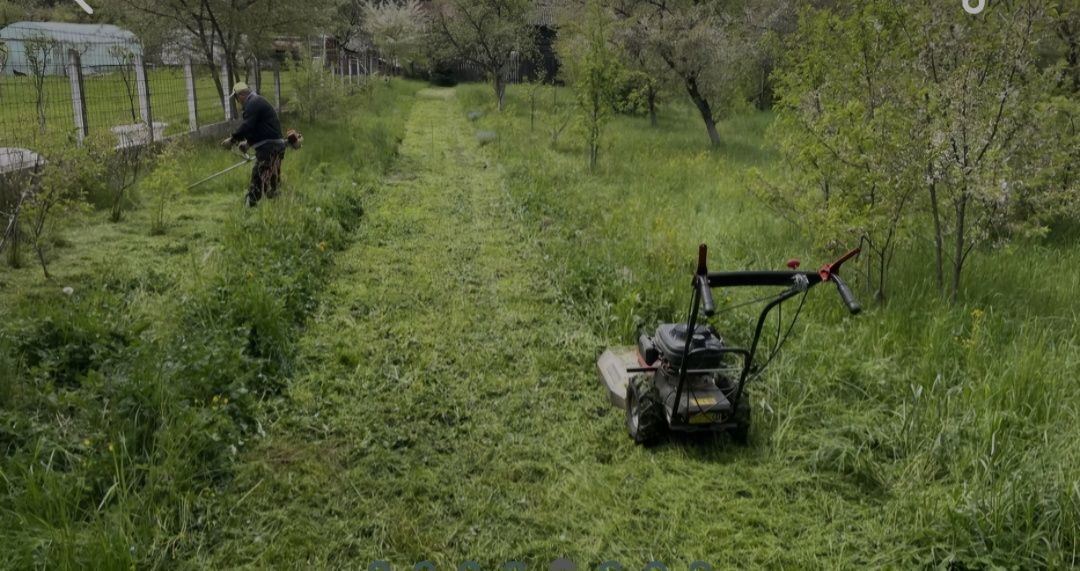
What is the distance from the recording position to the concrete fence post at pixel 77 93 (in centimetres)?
973

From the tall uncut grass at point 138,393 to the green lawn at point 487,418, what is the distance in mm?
18

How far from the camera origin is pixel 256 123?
29.1 feet

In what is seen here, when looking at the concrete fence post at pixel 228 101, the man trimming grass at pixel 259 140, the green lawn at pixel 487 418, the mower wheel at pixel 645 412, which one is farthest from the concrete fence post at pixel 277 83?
the mower wheel at pixel 645 412

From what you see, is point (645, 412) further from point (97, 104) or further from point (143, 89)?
point (143, 89)

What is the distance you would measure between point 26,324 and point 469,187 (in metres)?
7.54

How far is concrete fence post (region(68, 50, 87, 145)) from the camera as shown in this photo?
973 cm

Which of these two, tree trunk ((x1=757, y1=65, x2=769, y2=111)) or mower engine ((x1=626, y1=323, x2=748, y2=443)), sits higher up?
tree trunk ((x1=757, y1=65, x2=769, y2=111))

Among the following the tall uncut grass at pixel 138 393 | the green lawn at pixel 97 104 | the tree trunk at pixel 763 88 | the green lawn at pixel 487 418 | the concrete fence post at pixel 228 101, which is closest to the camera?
the tall uncut grass at pixel 138 393

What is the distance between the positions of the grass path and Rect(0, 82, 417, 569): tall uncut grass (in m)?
0.23

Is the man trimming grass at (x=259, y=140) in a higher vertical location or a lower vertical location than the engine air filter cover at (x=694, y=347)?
higher

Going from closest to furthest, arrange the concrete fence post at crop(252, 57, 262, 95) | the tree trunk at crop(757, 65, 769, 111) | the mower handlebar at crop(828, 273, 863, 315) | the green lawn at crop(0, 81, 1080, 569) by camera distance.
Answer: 1. the mower handlebar at crop(828, 273, 863, 315)
2. the green lawn at crop(0, 81, 1080, 569)
3. the concrete fence post at crop(252, 57, 262, 95)
4. the tree trunk at crop(757, 65, 769, 111)

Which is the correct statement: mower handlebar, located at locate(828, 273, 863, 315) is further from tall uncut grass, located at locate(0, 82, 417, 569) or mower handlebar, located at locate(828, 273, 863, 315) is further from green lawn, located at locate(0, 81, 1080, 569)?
tall uncut grass, located at locate(0, 82, 417, 569)

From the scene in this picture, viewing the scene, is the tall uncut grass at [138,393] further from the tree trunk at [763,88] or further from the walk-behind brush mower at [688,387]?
the tree trunk at [763,88]

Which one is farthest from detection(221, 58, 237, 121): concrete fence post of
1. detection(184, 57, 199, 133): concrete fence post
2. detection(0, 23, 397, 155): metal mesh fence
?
detection(184, 57, 199, 133): concrete fence post
